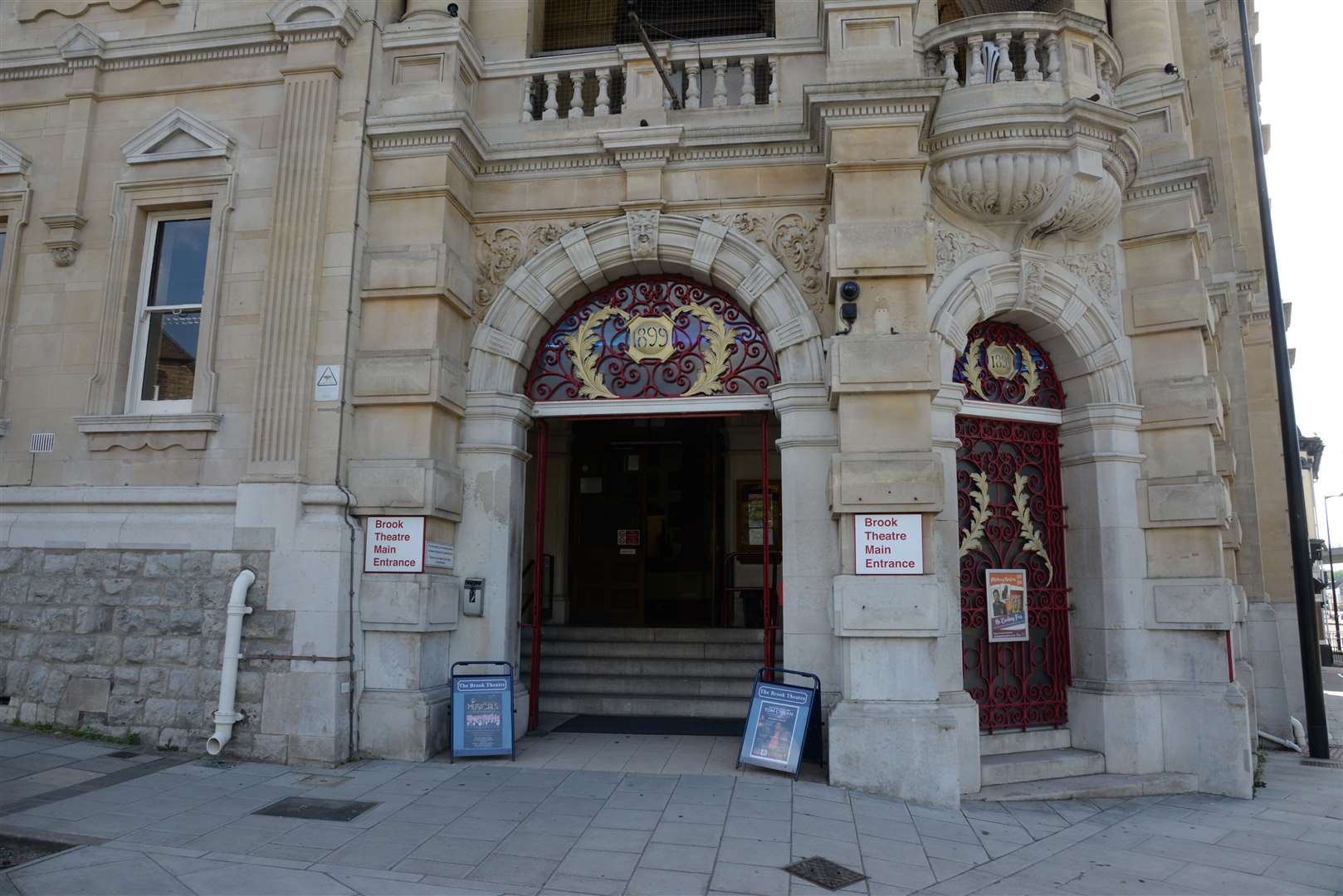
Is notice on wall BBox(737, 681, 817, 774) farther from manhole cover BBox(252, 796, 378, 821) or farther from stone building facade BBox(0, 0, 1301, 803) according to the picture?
manhole cover BBox(252, 796, 378, 821)

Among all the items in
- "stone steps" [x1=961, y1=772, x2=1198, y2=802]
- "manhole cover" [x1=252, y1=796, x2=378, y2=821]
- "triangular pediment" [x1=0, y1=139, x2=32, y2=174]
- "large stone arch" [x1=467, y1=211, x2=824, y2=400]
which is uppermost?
"triangular pediment" [x1=0, y1=139, x2=32, y2=174]

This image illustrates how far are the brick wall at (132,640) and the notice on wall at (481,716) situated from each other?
62.9 inches

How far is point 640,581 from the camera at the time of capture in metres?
13.3

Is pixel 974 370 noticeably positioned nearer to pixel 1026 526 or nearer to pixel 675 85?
pixel 1026 526

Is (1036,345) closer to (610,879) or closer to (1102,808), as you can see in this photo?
(1102,808)

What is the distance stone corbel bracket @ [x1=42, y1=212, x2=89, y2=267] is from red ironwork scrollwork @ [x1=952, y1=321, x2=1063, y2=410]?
Result: 9.11 meters

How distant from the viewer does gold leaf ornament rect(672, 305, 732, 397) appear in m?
8.73

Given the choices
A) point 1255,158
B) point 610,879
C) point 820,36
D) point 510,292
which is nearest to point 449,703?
point 610,879

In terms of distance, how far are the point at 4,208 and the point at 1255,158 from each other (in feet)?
47.3

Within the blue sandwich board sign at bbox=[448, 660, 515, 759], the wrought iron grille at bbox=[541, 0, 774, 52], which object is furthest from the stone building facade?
the wrought iron grille at bbox=[541, 0, 774, 52]

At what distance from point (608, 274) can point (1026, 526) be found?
16.3ft

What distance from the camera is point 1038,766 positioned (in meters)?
7.96

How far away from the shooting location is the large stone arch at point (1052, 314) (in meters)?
8.47

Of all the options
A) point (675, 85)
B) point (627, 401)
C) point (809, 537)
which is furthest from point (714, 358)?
point (675, 85)
